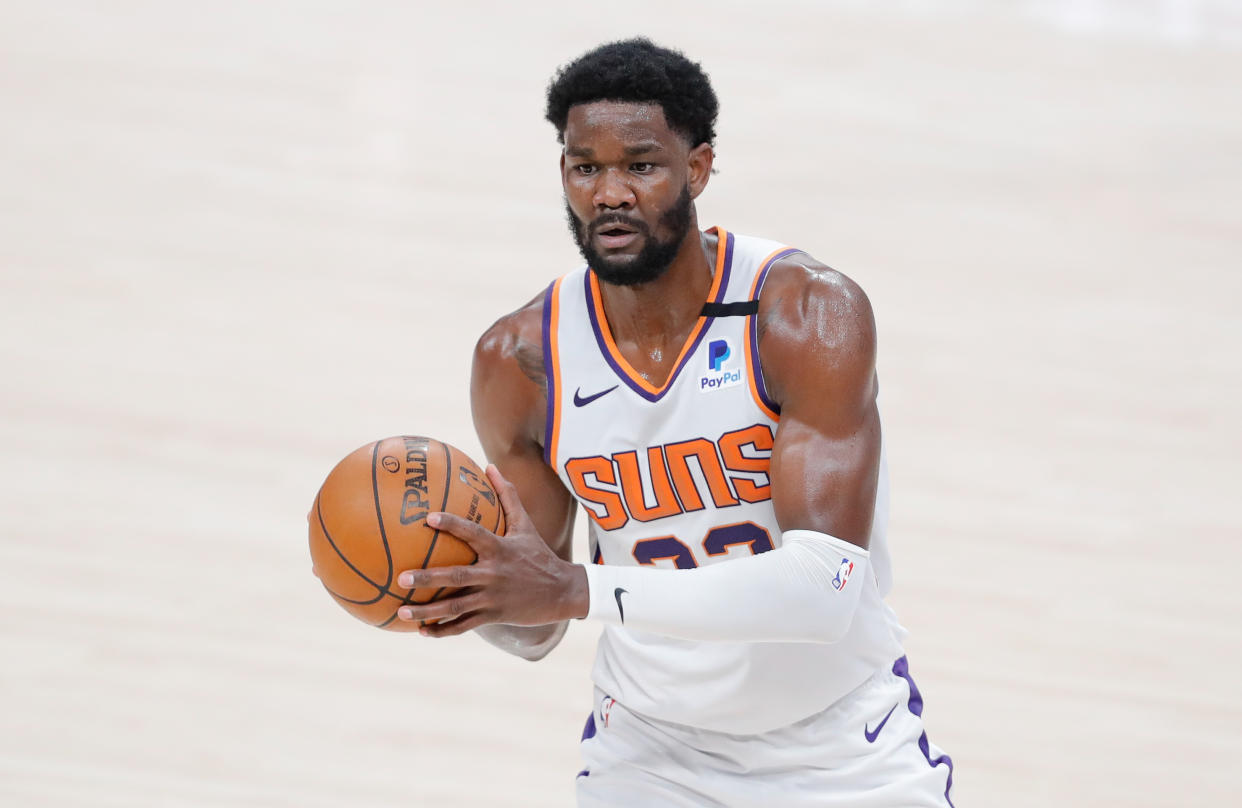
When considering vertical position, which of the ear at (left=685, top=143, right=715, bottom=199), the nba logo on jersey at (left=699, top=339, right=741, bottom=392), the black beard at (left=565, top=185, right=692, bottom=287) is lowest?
the nba logo on jersey at (left=699, top=339, right=741, bottom=392)

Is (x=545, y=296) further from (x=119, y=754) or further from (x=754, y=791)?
(x=119, y=754)

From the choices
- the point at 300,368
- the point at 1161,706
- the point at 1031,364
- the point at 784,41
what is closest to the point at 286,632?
the point at 300,368

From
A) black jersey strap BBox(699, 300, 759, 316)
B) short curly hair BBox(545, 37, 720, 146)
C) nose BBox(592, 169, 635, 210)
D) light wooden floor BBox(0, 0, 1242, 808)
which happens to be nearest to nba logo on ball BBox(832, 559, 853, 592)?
black jersey strap BBox(699, 300, 759, 316)

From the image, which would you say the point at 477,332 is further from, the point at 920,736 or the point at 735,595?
the point at 735,595

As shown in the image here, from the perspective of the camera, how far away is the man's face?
107 inches

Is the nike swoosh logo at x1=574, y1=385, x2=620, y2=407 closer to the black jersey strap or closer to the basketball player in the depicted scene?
the basketball player

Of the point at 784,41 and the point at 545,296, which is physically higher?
the point at 784,41

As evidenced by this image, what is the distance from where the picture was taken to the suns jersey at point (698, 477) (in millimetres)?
2828

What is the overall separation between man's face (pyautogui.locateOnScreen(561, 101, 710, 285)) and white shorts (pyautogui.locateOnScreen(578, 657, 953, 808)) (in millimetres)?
937

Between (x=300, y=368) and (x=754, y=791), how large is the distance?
3.73 meters

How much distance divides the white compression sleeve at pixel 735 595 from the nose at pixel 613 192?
0.66 metres

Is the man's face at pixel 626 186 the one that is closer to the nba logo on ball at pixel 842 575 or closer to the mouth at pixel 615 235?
the mouth at pixel 615 235

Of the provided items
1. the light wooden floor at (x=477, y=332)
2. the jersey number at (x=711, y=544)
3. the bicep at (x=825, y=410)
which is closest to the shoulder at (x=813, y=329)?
the bicep at (x=825, y=410)

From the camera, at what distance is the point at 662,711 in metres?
Answer: 2.96
